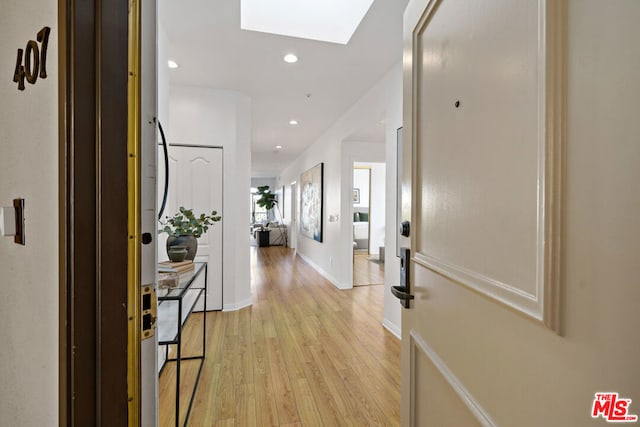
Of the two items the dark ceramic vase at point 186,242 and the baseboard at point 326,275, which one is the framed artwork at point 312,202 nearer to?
the baseboard at point 326,275

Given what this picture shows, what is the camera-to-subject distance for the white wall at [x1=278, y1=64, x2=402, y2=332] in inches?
113

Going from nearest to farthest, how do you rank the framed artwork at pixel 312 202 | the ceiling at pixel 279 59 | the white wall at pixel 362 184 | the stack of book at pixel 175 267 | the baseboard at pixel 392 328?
the stack of book at pixel 175 267
the ceiling at pixel 279 59
the baseboard at pixel 392 328
the framed artwork at pixel 312 202
the white wall at pixel 362 184

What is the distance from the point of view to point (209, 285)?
3426mm

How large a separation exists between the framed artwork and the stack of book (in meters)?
3.79

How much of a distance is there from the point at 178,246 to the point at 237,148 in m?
1.98

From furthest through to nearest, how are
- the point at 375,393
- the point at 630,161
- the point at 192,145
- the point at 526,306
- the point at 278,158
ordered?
the point at 278,158
the point at 192,145
the point at 375,393
the point at 526,306
the point at 630,161

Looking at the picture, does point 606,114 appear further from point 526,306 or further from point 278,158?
point 278,158

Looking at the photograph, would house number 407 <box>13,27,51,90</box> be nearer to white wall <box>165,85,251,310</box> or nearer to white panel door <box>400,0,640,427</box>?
white panel door <box>400,0,640,427</box>

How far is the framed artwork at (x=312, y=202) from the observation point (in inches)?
217

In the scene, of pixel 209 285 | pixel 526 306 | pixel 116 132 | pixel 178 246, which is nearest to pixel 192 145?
pixel 209 285

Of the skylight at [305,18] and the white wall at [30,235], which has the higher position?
the skylight at [305,18]

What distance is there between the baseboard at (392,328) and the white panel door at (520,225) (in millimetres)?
1982

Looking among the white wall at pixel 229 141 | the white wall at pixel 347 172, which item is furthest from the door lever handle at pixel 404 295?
the white wall at pixel 229 141

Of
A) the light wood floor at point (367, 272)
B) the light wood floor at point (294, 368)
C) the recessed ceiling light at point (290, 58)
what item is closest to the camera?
the light wood floor at point (294, 368)
